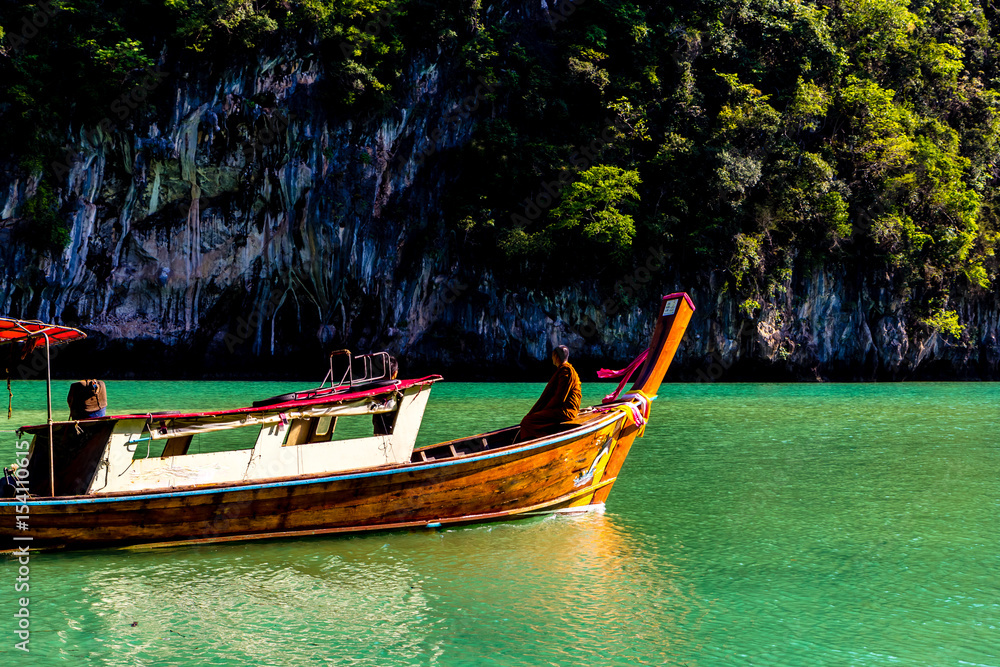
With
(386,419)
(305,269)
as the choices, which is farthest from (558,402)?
(305,269)

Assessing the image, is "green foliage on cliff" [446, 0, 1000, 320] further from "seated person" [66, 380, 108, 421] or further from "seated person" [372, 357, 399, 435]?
"seated person" [66, 380, 108, 421]

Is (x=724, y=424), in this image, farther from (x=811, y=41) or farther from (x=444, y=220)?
(x=811, y=41)

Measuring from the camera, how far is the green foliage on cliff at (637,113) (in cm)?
3291

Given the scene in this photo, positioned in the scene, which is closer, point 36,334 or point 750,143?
point 36,334

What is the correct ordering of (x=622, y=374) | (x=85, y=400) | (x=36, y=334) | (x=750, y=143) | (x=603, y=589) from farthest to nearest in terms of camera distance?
(x=750, y=143) → (x=622, y=374) → (x=36, y=334) → (x=85, y=400) → (x=603, y=589)

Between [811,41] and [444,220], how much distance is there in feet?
60.3

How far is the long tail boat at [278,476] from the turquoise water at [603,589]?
24 cm

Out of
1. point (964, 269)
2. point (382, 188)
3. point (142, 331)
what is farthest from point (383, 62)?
point (964, 269)

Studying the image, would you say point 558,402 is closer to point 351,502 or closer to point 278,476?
point 351,502

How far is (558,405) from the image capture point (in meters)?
9.07

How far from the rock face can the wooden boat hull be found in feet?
87.7

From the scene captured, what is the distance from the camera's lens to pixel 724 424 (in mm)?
18359

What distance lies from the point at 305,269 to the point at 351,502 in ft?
92.7

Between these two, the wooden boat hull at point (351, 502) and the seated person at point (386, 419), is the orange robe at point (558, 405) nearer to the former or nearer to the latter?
the wooden boat hull at point (351, 502)
